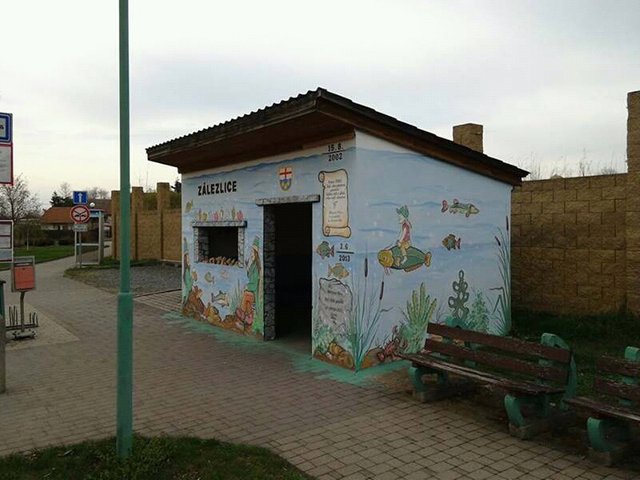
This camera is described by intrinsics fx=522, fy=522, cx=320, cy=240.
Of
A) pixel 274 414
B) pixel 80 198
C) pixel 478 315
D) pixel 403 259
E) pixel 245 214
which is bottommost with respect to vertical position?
pixel 274 414

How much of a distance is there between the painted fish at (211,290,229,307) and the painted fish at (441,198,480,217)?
13.7ft

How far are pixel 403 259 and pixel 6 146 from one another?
5.15m

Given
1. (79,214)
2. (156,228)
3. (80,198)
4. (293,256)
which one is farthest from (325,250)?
(156,228)

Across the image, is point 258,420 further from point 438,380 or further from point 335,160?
point 335,160

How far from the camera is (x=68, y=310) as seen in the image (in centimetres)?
1193

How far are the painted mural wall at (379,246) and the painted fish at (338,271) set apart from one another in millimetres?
14

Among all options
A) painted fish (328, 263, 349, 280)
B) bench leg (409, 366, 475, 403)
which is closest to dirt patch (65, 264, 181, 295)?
painted fish (328, 263, 349, 280)

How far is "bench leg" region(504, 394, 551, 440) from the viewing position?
445 cm

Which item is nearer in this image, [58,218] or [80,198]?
[80,198]

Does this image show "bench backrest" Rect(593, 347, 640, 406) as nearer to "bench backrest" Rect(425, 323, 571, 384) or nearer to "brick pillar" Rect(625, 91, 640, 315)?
"bench backrest" Rect(425, 323, 571, 384)

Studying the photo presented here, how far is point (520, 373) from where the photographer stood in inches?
191

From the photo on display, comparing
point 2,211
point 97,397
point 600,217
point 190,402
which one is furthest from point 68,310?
point 2,211

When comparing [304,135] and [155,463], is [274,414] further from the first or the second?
[304,135]

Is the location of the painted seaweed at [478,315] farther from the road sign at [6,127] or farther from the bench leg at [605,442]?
the road sign at [6,127]
